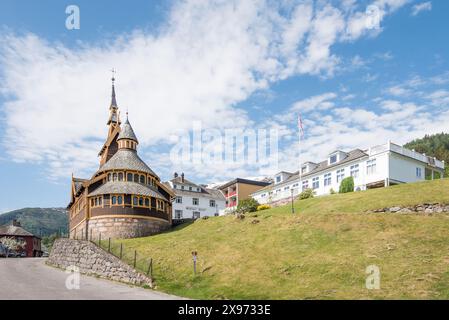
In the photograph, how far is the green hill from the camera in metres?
22.4

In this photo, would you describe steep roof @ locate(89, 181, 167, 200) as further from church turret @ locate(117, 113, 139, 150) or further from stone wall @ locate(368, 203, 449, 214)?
stone wall @ locate(368, 203, 449, 214)

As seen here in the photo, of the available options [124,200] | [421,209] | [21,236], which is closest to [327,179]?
[421,209]

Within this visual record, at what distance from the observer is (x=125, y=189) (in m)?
45.7

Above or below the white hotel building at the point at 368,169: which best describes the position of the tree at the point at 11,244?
below

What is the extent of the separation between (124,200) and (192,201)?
3202 centimetres

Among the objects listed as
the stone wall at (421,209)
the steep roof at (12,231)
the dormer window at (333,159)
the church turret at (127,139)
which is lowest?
the steep roof at (12,231)

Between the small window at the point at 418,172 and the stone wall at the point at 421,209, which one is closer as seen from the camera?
the stone wall at the point at 421,209

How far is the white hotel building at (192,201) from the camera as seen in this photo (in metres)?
74.6

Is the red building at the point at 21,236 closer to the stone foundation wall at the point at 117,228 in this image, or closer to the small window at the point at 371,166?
the stone foundation wall at the point at 117,228

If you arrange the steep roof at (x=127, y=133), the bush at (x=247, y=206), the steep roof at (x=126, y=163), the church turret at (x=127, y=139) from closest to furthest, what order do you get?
the steep roof at (x=126, y=163) < the church turret at (x=127, y=139) < the steep roof at (x=127, y=133) < the bush at (x=247, y=206)

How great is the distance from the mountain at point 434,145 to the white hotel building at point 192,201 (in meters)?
70.5

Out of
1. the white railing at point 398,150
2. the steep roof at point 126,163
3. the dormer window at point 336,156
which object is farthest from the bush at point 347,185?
the steep roof at point 126,163
